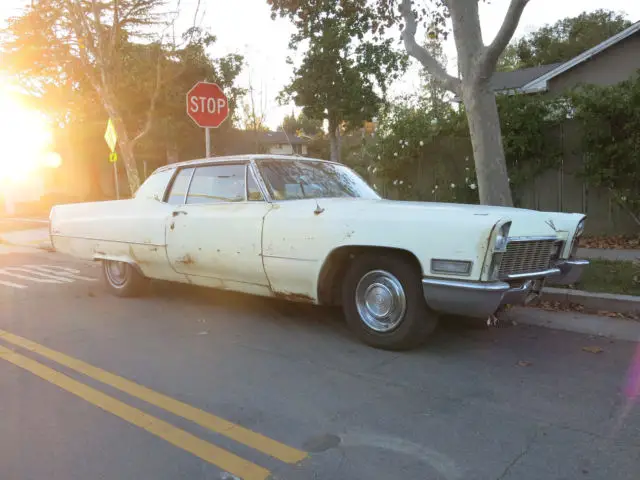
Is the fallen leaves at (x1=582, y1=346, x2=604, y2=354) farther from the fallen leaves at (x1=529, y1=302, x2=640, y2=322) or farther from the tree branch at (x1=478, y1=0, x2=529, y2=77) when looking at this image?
the tree branch at (x1=478, y1=0, x2=529, y2=77)

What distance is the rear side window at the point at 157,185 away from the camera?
6.42m

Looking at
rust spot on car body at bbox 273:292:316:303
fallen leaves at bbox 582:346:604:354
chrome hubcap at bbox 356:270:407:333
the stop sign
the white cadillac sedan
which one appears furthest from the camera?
the stop sign

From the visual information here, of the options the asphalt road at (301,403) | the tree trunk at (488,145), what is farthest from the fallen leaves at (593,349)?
the tree trunk at (488,145)

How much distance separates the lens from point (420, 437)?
10.0ft

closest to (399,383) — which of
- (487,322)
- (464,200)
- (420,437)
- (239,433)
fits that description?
(420,437)

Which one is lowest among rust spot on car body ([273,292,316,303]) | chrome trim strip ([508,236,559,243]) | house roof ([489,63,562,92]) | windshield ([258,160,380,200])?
rust spot on car body ([273,292,316,303])

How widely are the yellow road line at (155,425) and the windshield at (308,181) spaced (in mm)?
2384

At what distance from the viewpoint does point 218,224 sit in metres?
5.45

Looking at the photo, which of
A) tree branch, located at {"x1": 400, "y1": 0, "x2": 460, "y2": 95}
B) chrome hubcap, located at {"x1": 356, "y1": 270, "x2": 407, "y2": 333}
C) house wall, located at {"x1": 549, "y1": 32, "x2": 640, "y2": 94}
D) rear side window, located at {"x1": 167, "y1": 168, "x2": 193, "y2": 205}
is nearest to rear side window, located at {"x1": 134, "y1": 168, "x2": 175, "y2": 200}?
rear side window, located at {"x1": 167, "y1": 168, "x2": 193, "y2": 205}

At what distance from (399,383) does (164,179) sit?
3988mm

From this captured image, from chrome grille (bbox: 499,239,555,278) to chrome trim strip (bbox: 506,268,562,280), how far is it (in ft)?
0.09

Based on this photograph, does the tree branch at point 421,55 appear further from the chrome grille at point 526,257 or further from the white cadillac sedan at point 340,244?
the chrome grille at point 526,257

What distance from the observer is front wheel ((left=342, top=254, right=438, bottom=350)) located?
4312 millimetres

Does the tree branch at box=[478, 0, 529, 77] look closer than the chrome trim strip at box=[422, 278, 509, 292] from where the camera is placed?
No
